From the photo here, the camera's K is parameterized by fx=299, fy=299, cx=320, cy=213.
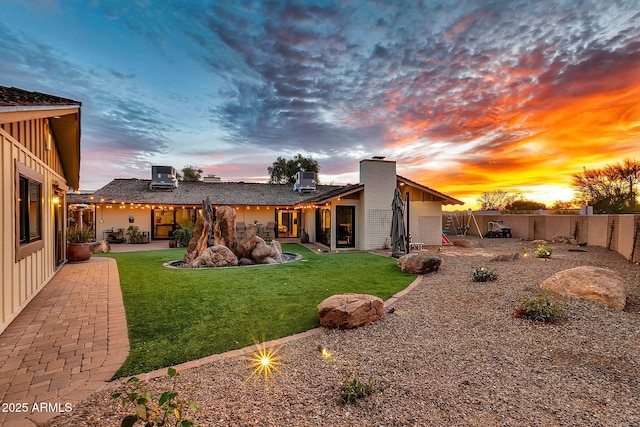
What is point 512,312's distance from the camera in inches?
207

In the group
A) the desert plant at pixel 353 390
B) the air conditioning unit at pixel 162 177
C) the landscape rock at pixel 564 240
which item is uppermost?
the air conditioning unit at pixel 162 177

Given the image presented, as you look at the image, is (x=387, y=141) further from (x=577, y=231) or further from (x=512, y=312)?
(x=512, y=312)

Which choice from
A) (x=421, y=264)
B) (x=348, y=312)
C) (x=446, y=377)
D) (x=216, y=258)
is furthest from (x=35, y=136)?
(x=421, y=264)

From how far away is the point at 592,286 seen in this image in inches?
222

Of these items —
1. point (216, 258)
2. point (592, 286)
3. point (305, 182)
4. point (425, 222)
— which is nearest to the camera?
point (592, 286)

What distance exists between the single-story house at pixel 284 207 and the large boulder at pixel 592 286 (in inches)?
302

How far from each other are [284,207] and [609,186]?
91.2 feet

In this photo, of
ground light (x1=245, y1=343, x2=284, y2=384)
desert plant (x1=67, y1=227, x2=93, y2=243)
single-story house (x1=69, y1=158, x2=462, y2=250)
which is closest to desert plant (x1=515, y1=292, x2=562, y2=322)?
ground light (x1=245, y1=343, x2=284, y2=384)

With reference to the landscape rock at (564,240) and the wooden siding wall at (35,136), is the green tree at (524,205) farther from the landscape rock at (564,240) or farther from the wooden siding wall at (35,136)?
the wooden siding wall at (35,136)

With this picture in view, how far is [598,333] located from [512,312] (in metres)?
1.13

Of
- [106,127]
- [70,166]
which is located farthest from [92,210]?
[70,166]

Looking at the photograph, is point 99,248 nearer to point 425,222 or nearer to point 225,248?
point 225,248

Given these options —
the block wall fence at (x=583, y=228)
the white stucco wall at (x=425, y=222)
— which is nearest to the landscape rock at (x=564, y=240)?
the block wall fence at (x=583, y=228)

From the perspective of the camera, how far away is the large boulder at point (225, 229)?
12.4m
